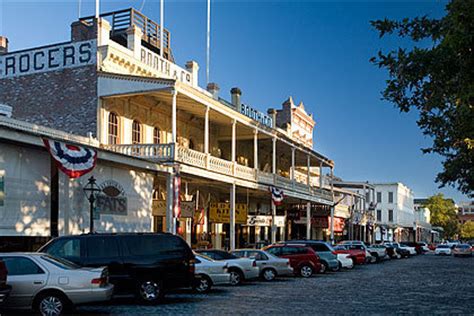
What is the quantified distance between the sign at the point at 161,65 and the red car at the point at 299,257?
12983mm

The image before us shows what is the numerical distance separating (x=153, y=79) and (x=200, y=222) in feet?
40.3

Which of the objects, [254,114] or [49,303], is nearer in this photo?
[49,303]

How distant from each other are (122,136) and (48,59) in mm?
5400

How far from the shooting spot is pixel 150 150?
28453mm

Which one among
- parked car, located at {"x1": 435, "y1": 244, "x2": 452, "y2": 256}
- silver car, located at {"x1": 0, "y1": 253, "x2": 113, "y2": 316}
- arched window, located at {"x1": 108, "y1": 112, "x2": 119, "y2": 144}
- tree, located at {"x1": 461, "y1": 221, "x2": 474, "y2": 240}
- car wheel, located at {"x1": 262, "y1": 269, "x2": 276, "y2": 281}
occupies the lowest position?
tree, located at {"x1": 461, "y1": 221, "x2": 474, "y2": 240}

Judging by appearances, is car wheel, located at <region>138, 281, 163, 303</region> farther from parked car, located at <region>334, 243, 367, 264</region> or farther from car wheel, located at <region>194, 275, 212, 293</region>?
parked car, located at <region>334, 243, 367, 264</region>

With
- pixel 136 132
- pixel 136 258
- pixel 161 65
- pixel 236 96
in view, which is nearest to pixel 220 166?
pixel 136 132

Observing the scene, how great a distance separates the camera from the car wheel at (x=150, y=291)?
16297 millimetres

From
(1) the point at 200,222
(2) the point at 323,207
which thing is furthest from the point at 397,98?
(2) the point at 323,207

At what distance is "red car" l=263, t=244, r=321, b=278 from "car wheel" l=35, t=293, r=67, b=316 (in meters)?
14.6

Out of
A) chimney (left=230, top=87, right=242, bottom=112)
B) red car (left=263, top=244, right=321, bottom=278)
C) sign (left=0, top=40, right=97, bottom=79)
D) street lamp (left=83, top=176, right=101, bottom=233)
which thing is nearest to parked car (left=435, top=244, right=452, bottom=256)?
chimney (left=230, top=87, right=242, bottom=112)

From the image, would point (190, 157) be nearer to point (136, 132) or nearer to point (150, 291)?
point (136, 132)

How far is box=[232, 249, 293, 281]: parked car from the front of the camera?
24.4 metres

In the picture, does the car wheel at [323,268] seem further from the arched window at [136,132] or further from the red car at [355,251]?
the arched window at [136,132]
